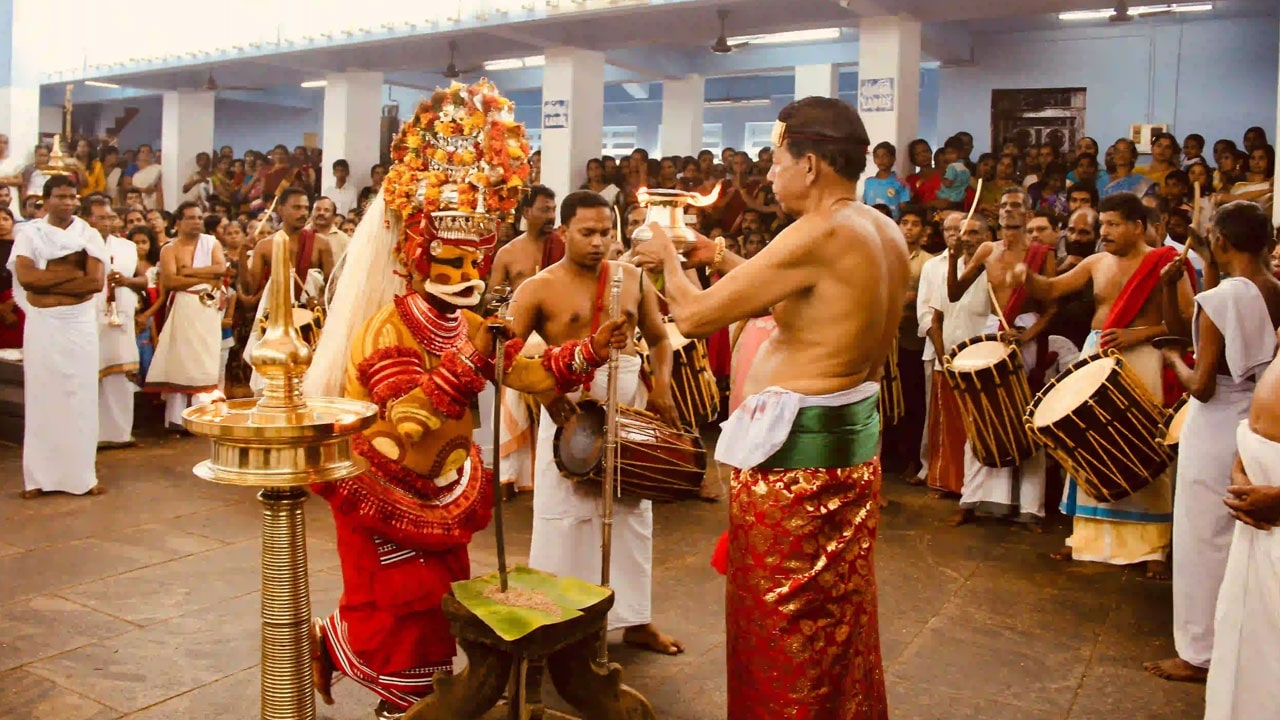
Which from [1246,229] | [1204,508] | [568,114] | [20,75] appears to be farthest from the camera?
[20,75]

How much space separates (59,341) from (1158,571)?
638 centimetres

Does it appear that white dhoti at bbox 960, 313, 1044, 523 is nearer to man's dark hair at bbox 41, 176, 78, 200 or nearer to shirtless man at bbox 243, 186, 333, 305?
shirtless man at bbox 243, 186, 333, 305

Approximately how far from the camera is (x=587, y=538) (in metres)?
4.52

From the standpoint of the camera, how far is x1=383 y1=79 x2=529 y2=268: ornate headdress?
3410mm

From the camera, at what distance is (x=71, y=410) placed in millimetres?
6883

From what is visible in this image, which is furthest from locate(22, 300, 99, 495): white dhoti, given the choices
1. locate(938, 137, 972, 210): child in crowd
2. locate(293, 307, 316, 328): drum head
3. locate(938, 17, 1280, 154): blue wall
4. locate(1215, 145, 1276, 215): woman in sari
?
locate(938, 17, 1280, 154): blue wall

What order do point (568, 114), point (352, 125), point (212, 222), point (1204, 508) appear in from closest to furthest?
point (1204, 508), point (212, 222), point (568, 114), point (352, 125)

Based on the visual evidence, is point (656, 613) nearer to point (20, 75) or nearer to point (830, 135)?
point (830, 135)

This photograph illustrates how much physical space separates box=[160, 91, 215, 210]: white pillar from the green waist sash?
18319 mm

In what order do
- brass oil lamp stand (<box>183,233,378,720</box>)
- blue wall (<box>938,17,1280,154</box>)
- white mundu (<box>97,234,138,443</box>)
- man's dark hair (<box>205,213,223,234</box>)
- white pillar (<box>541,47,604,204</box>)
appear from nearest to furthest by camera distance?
brass oil lamp stand (<box>183,233,378,720</box>) < white mundu (<box>97,234,138,443</box>) < man's dark hair (<box>205,213,223,234</box>) < blue wall (<box>938,17,1280,154</box>) < white pillar (<box>541,47,604,204</box>)

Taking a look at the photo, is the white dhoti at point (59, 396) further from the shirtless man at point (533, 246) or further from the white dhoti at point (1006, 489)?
the white dhoti at point (1006, 489)

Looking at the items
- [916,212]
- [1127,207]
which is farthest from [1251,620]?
[916,212]

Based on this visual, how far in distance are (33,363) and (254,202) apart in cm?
1025

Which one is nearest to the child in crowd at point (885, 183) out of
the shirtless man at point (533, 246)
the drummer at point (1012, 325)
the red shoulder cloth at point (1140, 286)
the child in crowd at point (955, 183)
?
the child in crowd at point (955, 183)
